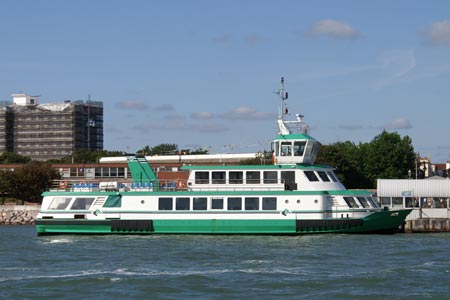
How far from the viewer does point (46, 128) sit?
188 m

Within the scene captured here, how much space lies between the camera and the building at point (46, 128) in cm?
18700

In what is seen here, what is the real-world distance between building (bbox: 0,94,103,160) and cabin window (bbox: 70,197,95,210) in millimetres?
132831

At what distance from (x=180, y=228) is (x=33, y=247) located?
9.34 meters

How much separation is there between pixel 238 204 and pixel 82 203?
9958mm

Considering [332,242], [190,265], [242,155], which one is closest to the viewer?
[190,265]

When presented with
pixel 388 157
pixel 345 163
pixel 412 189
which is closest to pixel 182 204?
pixel 412 189

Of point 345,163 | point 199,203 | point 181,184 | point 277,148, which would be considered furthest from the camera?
point 345,163

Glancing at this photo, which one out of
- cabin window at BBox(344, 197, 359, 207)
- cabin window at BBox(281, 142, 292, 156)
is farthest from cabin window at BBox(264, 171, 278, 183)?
cabin window at BBox(344, 197, 359, 207)

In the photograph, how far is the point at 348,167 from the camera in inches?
4001

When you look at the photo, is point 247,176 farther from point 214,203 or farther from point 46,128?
point 46,128

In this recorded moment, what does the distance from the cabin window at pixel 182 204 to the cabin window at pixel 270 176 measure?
16.2 ft

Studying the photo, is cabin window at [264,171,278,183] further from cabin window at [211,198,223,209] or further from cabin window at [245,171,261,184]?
cabin window at [211,198,223,209]

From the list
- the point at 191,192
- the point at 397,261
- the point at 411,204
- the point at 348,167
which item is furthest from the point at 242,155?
the point at 397,261

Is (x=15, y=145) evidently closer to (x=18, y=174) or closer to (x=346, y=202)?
(x=18, y=174)
